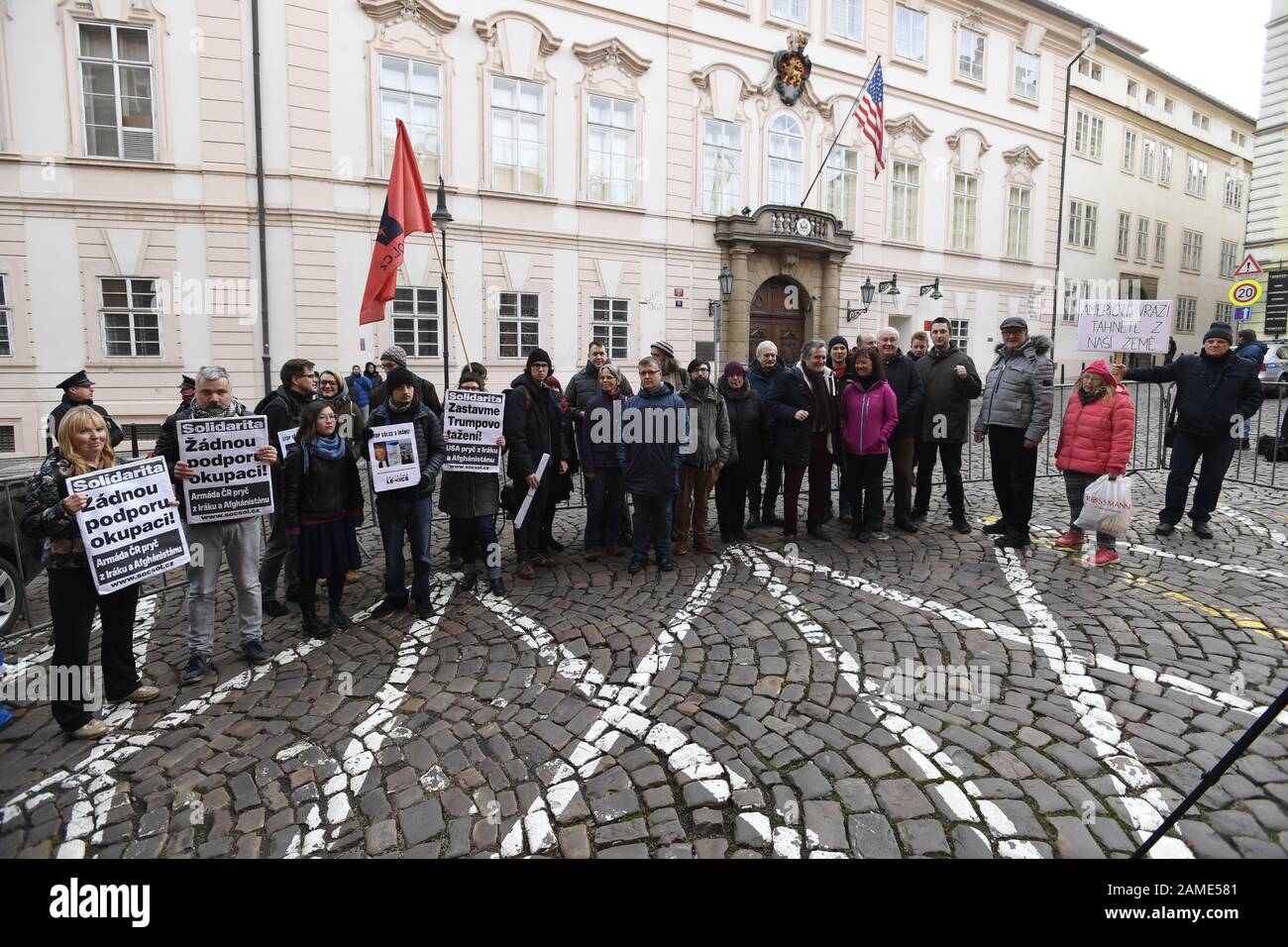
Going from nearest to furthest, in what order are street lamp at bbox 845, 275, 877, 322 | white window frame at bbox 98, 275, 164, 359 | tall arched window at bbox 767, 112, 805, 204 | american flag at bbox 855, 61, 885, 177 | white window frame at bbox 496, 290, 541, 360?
white window frame at bbox 98, 275, 164, 359
american flag at bbox 855, 61, 885, 177
white window frame at bbox 496, 290, 541, 360
tall arched window at bbox 767, 112, 805, 204
street lamp at bbox 845, 275, 877, 322

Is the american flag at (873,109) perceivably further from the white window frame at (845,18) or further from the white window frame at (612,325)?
the white window frame at (612,325)

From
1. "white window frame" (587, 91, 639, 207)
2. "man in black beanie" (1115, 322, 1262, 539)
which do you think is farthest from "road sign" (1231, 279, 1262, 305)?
"white window frame" (587, 91, 639, 207)

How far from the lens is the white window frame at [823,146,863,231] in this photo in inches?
881

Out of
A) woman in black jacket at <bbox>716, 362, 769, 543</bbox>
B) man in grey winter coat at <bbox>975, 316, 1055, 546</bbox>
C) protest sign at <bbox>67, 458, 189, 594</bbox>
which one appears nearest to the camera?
protest sign at <bbox>67, 458, 189, 594</bbox>

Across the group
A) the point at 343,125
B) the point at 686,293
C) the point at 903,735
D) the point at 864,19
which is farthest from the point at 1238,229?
the point at 903,735

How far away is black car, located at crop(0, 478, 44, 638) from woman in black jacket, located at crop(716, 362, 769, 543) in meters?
5.92

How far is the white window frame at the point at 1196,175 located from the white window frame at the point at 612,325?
37.2 m

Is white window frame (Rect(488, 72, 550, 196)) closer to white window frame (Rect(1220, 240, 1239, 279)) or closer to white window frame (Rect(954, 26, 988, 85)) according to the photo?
white window frame (Rect(954, 26, 988, 85))

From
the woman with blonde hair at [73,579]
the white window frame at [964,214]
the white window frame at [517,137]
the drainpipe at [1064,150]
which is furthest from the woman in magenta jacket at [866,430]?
the drainpipe at [1064,150]

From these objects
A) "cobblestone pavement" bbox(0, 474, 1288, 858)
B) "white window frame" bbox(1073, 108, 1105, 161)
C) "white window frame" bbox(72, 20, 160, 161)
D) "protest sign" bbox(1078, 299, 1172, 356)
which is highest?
"white window frame" bbox(1073, 108, 1105, 161)

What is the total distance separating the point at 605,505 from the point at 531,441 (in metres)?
1.20

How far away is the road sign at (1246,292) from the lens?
12.5 meters

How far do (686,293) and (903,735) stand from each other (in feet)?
58.8
